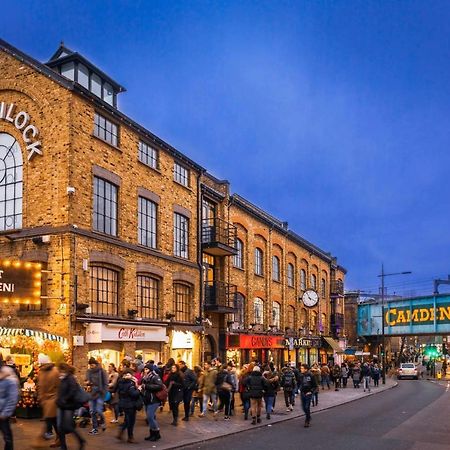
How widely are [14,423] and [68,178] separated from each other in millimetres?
7804

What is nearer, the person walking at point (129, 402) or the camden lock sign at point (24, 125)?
the person walking at point (129, 402)

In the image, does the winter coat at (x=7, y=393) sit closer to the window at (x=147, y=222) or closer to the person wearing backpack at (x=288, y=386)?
the person wearing backpack at (x=288, y=386)

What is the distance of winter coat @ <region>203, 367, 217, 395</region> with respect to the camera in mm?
18594

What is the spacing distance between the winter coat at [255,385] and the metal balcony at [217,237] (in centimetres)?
1231

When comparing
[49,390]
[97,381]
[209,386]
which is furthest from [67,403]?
[209,386]

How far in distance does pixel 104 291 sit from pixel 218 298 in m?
9.59

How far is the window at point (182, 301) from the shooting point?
1058 inches

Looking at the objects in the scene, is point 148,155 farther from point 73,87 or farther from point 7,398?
point 7,398

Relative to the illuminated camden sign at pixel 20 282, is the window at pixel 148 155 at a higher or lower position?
higher

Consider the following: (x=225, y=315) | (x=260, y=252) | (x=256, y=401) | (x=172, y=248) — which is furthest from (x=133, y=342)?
(x=260, y=252)

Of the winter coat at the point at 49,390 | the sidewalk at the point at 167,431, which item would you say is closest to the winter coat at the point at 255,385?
the sidewalk at the point at 167,431

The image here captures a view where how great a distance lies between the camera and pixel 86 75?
25.2 metres

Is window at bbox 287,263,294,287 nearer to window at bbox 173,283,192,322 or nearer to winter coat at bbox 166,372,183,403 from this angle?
window at bbox 173,283,192,322

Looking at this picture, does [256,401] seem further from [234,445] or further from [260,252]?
[260,252]
